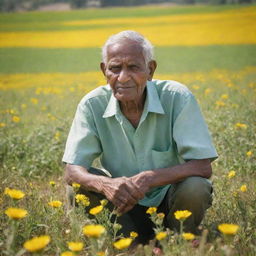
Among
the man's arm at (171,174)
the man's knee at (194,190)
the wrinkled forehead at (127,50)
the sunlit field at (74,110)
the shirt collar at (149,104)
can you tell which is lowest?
the sunlit field at (74,110)

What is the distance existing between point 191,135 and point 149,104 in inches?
13.7

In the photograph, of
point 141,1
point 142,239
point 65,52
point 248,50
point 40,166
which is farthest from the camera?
point 65,52

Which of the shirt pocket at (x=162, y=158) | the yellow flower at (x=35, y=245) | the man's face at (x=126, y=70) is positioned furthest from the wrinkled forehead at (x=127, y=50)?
the yellow flower at (x=35, y=245)

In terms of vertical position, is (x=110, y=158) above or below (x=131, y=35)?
below

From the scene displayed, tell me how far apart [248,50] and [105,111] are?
13.1m

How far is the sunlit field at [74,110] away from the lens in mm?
2619

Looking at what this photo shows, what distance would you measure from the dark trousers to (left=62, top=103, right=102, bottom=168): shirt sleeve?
0.16 meters

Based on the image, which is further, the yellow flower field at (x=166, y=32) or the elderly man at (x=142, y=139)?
the yellow flower field at (x=166, y=32)

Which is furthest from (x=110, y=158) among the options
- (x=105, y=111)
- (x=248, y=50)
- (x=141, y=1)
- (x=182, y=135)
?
(x=248, y=50)

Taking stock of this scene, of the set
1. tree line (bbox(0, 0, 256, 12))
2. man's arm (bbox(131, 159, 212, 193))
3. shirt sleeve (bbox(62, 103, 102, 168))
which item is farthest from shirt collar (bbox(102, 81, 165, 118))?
tree line (bbox(0, 0, 256, 12))

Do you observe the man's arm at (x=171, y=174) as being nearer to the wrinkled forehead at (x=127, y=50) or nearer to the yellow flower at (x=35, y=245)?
the wrinkled forehead at (x=127, y=50)

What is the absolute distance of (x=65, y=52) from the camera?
17641mm

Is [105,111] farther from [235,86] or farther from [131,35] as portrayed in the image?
[235,86]

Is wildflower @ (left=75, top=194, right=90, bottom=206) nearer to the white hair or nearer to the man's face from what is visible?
the man's face
